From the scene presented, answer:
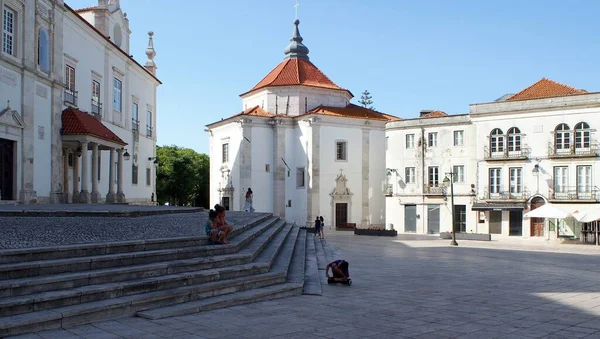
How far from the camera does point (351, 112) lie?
165 ft

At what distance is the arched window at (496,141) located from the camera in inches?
1522

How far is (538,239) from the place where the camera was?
36.3m

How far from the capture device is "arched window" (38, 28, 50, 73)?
2248cm

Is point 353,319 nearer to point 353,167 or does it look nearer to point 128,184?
point 128,184

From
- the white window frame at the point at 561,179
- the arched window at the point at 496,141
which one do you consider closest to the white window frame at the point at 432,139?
the arched window at the point at 496,141

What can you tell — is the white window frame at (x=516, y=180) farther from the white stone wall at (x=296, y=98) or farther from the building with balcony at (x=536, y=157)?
the white stone wall at (x=296, y=98)

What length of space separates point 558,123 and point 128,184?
91.1 feet

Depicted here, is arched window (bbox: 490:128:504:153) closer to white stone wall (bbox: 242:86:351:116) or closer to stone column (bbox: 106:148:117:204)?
white stone wall (bbox: 242:86:351:116)

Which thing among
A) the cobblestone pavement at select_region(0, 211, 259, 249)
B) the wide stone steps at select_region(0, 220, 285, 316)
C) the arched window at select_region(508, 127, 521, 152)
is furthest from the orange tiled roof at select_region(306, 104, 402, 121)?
the wide stone steps at select_region(0, 220, 285, 316)

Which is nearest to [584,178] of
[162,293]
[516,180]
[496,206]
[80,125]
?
[516,180]

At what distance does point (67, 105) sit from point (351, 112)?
97.1 ft

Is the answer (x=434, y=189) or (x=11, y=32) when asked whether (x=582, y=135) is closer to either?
(x=434, y=189)

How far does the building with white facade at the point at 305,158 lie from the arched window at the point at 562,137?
15847 mm

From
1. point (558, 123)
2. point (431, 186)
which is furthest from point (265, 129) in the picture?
point (558, 123)
